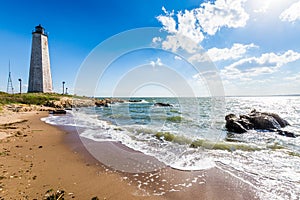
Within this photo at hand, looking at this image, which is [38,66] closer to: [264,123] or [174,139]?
[174,139]

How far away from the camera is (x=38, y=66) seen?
39.5 metres

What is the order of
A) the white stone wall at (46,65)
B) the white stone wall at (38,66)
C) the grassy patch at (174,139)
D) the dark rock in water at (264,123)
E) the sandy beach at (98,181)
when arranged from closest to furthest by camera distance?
the sandy beach at (98,181), the grassy patch at (174,139), the dark rock in water at (264,123), the white stone wall at (38,66), the white stone wall at (46,65)

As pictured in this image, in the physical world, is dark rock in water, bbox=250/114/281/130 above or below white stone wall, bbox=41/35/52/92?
below

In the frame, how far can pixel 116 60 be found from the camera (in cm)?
1095

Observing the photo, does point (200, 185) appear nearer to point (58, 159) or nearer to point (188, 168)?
point (188, 168)

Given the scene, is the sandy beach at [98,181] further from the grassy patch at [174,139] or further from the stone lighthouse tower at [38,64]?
the stone lighthouse tower at [38,64]

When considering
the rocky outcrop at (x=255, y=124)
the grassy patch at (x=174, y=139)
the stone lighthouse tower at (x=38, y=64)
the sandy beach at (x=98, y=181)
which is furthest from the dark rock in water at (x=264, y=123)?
the stone lighthouse tower at (x=38, y=64)

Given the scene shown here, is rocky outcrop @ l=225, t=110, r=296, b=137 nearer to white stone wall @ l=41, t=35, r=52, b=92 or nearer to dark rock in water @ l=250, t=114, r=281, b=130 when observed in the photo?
dark rock in water @ l=250, t=114, r=281, b=130

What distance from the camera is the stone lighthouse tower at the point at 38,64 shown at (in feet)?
129

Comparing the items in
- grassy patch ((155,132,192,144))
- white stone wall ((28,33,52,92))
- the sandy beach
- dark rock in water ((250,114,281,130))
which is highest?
white stone wall ((28,33,52,92))

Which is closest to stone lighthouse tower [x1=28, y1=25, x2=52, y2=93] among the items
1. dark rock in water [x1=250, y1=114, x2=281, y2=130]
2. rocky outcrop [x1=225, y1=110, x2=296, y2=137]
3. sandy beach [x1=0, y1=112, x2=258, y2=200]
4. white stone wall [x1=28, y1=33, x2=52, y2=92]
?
white stone wall [x1=28, y1=33, x2=52, y2=92]

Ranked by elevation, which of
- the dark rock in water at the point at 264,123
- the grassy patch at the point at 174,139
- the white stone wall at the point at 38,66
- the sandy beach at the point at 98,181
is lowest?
the grassy patch at the point at 174,139

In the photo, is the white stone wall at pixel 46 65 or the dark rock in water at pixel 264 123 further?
the white stone wall at pixel 46 65

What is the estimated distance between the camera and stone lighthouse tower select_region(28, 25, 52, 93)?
1551 inches
